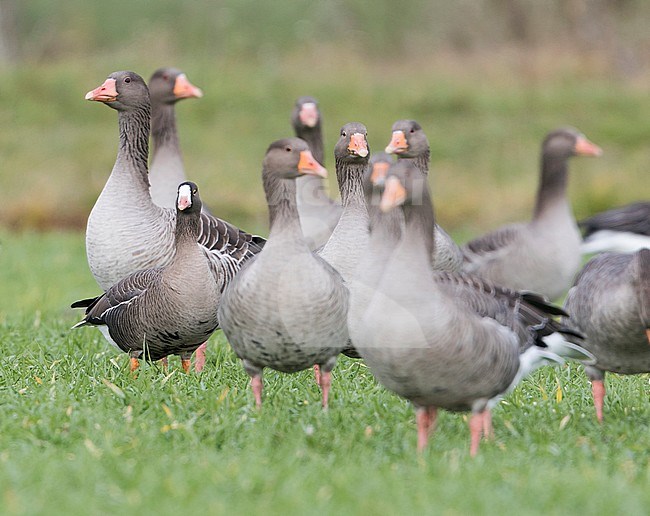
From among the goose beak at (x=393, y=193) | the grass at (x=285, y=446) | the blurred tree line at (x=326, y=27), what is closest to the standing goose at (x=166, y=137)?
the grass at (x=285, y=446)

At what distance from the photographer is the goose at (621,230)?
41.5 ft

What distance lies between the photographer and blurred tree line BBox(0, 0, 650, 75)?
2695 centimetres

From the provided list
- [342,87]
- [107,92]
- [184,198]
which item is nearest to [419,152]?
[184,198]

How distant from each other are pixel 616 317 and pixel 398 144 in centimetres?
220

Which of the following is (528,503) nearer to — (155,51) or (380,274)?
(380,274)

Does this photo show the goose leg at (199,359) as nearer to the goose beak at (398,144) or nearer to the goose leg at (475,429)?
the goose beak at (398,144)

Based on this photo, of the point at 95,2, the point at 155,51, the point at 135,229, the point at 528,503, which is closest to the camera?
the point at 528,503

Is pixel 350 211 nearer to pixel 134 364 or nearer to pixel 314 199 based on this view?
pixel 134 364

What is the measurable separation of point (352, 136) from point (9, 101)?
18.0 metres

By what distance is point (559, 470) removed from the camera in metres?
5.35

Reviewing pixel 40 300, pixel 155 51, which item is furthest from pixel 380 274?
pixel 155 51

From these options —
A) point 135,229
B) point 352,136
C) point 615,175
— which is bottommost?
point 615,175

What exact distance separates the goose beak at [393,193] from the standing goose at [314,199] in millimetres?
3674

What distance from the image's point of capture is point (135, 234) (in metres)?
8.08
